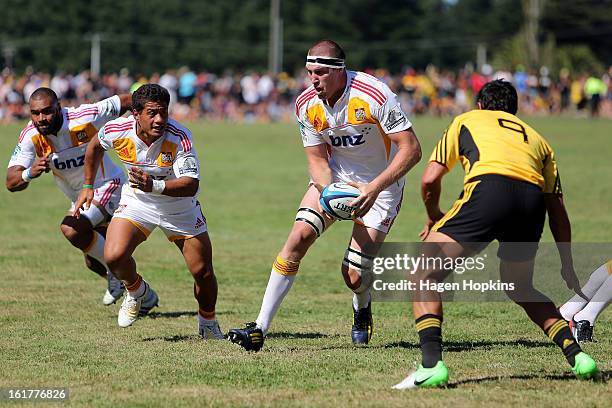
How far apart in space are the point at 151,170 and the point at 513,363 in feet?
10.3

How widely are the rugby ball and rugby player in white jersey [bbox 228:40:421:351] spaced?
84mm

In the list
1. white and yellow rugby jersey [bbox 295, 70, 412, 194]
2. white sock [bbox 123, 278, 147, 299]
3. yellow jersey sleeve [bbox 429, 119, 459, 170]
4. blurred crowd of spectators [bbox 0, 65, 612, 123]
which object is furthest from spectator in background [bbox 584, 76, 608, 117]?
yellow jersey sleeve [bbox 429, 119, 459, 170]

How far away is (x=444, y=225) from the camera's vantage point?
21.8 feet

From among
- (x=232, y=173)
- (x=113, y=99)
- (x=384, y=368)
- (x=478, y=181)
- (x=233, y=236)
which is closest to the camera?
(x=478, y=181)

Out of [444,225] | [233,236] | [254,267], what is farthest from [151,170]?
[233,236]

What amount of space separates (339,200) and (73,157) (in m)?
3.35

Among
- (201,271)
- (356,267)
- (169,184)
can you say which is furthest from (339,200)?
(201,271)

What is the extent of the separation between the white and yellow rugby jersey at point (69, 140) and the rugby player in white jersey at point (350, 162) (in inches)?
97.9

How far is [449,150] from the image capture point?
6.62 m

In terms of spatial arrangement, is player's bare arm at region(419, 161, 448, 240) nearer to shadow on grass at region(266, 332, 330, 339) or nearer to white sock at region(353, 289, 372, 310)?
white sock at region(353, 289, 372, 310)

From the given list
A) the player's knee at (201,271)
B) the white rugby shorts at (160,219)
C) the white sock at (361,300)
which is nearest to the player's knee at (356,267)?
the white sock at (361,300)

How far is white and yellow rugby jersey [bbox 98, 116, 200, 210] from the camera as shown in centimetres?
855

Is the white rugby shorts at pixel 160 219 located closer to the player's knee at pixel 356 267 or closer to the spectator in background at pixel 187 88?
the player's knee at pixel 356 267

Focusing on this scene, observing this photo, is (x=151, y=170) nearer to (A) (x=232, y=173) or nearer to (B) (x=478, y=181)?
(B) (x=478, y=181)
